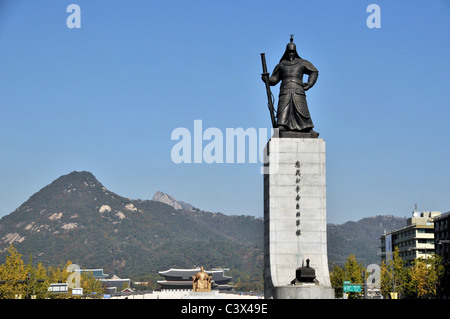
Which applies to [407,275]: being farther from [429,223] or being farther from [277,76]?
[277,76]

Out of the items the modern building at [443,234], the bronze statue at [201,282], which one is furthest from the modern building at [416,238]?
the bronze statue at [201,282]

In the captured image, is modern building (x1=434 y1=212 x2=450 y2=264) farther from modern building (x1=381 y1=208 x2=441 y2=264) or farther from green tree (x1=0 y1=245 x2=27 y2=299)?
green tree (x1=0 y1=245 x2=27 y2=299)

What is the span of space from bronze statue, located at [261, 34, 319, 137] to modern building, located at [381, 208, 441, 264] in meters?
66.8

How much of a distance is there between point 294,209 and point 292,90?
578 cm

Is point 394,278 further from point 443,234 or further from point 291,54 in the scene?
point 291,54

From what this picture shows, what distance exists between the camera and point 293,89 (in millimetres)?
32188

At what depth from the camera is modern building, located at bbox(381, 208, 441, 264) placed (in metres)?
98.9

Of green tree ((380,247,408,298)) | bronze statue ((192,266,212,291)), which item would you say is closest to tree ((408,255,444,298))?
green tree ((380,247,408,298))

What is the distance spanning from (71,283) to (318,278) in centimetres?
6653

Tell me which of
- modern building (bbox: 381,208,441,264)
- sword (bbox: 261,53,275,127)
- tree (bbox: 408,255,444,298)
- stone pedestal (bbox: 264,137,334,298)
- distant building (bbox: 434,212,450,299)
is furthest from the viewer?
modern building (bbox: 381,208,441,264)
